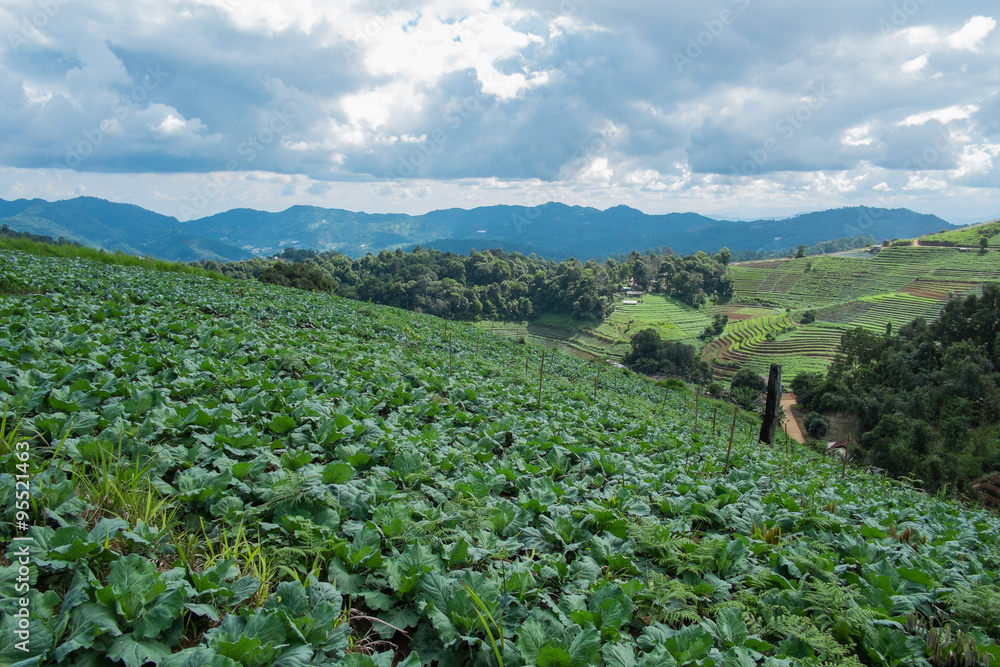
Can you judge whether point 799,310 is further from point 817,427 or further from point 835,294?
point 817,427

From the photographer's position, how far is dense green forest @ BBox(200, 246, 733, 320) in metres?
105

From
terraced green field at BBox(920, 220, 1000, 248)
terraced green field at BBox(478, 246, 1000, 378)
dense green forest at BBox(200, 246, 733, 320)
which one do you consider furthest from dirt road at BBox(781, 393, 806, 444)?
terraced green field at BBox(920, 220, 1000, 248)

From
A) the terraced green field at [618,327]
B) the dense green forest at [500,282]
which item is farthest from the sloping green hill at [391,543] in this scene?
the dense green forest at [500,282]

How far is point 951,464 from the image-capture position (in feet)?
94.8

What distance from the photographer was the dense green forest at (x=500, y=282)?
10519 cm

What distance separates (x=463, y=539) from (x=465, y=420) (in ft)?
12.1

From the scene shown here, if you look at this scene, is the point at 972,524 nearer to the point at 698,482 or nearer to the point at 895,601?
the point at 698,482

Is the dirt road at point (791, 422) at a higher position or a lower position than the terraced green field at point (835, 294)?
lower

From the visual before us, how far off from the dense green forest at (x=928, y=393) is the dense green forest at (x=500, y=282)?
55.2 metres

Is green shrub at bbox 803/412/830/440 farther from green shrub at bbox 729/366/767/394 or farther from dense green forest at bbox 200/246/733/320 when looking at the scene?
dense green forest at bbox 200/246/733/320

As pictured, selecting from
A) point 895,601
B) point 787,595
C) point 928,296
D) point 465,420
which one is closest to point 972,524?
point 895,601

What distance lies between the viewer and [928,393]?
4550 cm

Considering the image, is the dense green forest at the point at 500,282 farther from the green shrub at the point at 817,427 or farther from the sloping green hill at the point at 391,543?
the sloping green hill at the point at 391,543

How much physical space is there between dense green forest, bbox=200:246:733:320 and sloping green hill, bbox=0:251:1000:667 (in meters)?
87.0
